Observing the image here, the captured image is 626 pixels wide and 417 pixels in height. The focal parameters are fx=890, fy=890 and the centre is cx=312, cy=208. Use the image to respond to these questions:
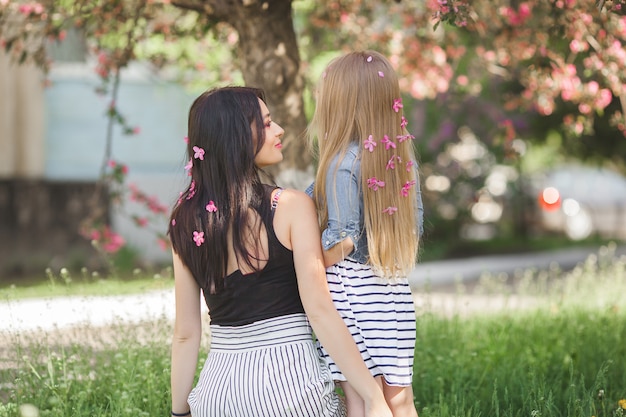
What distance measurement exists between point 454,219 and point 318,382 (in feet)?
41.2

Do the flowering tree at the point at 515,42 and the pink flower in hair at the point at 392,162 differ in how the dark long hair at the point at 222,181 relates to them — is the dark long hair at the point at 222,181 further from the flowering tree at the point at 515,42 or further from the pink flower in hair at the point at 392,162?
the flowering tree at the point at 515,42

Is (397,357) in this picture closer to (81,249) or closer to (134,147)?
(81,249)

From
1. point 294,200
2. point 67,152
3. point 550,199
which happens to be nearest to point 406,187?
point 294,200

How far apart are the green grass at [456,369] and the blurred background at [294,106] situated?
25.0 inches

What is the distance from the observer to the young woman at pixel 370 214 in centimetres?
289

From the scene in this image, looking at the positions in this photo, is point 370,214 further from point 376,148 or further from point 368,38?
point 368,38

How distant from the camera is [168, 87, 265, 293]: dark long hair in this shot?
2.77m

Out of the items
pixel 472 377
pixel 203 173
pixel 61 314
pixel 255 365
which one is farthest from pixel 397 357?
pixel 61 314

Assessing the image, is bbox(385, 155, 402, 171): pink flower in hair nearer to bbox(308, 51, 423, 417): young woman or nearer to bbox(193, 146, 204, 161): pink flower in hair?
bbox(308, 51, 423, 417): young woman

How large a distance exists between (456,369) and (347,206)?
2.05 m

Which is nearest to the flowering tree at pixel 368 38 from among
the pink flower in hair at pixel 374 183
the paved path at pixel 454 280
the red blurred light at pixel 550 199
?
the pink flower in hair at pixel 374 183

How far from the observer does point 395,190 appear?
297 cm

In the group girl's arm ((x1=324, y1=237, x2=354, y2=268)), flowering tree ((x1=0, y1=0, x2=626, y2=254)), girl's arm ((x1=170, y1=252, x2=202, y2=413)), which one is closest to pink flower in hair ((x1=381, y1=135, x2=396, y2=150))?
girl's arm ((x1=324, y1=237, x2=354, y2=268))

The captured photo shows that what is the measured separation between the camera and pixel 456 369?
4.62m
